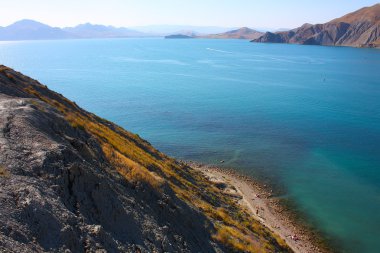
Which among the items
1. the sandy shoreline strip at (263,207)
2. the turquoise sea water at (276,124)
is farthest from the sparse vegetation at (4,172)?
the turquoise sea water at (276,124)

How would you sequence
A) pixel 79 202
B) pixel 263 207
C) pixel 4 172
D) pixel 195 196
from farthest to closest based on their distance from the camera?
1. pixel 263 207
2. pixel 195 196
3. pixel 79 202
4. pixel 4 172

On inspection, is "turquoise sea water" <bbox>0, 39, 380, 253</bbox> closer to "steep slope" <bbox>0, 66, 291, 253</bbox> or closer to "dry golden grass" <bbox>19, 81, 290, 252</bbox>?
"dry golden grass" <bbox>19, 81, 290, 252</bbox>

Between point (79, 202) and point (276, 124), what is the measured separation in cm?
7953

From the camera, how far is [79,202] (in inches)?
767

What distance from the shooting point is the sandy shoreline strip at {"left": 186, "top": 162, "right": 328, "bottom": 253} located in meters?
41.5

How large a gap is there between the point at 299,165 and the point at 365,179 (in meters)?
11.9

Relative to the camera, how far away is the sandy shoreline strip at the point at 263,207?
1634 inches

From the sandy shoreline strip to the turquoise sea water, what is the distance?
3591 millimetres

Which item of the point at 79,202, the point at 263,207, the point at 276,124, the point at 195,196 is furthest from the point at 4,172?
the point at 276,124

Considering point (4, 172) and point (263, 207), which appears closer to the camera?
point (4, 172)

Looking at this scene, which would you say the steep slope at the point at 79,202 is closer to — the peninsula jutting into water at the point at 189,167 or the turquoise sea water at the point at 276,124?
the peninsula jutting into water at the point at 189,167

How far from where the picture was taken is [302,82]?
15350 cm

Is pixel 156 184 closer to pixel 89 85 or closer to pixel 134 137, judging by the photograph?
pixel 134 137

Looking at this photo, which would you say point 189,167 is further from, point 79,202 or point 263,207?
point 79,202
